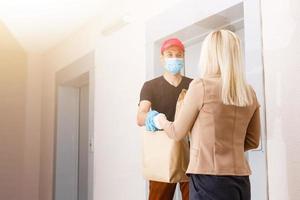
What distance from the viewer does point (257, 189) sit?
1534mm

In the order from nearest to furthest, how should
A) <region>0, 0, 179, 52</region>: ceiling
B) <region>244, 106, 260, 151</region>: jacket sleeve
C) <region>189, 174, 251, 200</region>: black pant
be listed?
<region>189, 174, 251, 200</region>: black pant
<region>244, 106, 260, 151</region>: jacket sleeve
<region>0, 0, 179, 52</region>: ceiling

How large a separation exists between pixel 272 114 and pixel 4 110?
8.34ft

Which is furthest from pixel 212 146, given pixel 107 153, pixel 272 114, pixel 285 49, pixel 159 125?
pixel 107 153

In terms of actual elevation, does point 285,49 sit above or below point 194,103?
above

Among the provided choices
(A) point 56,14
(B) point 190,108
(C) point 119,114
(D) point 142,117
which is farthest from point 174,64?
(A) point 56,14

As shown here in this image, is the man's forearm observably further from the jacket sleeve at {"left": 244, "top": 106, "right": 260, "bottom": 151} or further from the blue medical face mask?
the jacket sleeve at {"left": 244, "top": 106, "right": 260, "bottom": 151}

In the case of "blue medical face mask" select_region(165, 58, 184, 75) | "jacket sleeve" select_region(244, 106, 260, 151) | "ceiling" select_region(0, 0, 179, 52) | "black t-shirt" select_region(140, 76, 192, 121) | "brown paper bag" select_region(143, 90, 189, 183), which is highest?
"ceiling" select_region(0, 0, 179, 52)

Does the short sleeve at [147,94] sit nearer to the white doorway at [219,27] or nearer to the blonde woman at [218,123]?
the white doorway at [219,27]

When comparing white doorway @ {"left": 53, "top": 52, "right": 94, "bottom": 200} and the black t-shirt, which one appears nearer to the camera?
the black t-shirt

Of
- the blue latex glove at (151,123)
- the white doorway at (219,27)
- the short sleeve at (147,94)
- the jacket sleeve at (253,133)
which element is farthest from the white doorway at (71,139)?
the jacket sleeve at (253,133)

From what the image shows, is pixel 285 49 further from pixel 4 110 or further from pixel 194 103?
pixel 4 110

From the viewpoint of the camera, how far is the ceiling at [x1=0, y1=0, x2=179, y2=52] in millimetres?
2633

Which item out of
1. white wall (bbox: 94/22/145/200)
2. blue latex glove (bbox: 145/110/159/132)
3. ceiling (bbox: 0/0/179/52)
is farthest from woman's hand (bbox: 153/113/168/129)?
Result: ceiling (bbox: 0/0/179/52)

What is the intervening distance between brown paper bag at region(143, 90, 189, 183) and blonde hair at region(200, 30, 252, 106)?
21cm
